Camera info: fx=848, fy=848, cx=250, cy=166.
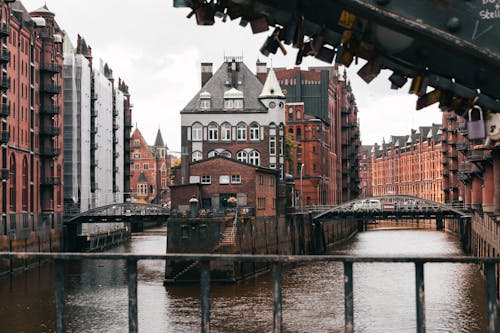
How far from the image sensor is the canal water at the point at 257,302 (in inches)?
1436

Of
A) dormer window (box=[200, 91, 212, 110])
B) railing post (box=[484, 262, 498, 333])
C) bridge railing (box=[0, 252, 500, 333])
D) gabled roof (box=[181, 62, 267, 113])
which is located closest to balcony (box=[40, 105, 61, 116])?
gabled roof (box=[181, 62, 267, 113])

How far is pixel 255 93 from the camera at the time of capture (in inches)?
3570

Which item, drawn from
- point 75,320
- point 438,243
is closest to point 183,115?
point 438,243

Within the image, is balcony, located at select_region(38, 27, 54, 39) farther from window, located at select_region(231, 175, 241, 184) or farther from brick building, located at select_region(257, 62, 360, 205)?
brick building, located at select_region(257, 62, 360, 205)

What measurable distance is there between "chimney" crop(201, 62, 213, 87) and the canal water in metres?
38.8

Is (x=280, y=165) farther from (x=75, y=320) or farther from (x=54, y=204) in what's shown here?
(x=75, y=320)

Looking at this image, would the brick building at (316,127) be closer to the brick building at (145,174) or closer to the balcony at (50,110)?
the balcony at (50,110)

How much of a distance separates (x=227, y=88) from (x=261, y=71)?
13762 mm

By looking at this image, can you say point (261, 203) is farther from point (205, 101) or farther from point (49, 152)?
point (205, 101)

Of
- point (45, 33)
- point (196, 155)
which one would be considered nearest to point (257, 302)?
point (45, 33)

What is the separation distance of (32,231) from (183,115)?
24.4 m

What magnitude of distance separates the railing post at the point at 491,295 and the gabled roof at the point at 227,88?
83198 mm

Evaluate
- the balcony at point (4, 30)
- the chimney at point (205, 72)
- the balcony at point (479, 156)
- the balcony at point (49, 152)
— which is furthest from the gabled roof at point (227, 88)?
the balcony at point (4, 30)

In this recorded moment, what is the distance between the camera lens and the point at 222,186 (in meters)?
66.7
